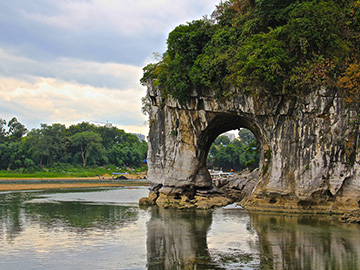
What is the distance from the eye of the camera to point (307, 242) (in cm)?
1505

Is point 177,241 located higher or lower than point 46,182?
lower

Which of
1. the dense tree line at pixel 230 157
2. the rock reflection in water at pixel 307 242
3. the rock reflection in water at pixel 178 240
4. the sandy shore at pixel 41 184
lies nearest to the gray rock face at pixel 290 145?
the rock reflection in water at pixel 307 242

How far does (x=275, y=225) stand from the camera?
18609 millimetres

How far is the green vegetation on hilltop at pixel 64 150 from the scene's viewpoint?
6191 centimetres

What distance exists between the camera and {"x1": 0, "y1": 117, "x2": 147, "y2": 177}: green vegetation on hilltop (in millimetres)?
→ 61906

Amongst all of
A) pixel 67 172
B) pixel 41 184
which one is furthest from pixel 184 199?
pixel 67 172

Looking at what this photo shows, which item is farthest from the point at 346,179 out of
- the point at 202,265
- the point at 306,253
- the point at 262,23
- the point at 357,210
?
the point at 202,265

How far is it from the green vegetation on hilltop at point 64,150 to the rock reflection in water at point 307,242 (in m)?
49.4

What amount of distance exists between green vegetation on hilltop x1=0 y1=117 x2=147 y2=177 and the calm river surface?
41.9m

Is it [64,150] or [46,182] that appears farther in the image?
[64,150]

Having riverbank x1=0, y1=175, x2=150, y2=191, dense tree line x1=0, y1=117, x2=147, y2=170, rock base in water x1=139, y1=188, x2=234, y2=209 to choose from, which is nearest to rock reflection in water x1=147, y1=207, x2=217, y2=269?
rock base in water x1=139, y1=188, x2=234, y2=209

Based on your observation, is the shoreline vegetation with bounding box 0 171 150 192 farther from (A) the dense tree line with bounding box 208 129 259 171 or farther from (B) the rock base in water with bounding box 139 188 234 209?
(B) the rock base in water with bounding box 139 188 234 209

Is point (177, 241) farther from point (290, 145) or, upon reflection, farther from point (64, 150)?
point (64, 150)

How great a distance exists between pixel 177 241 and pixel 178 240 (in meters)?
0.18
